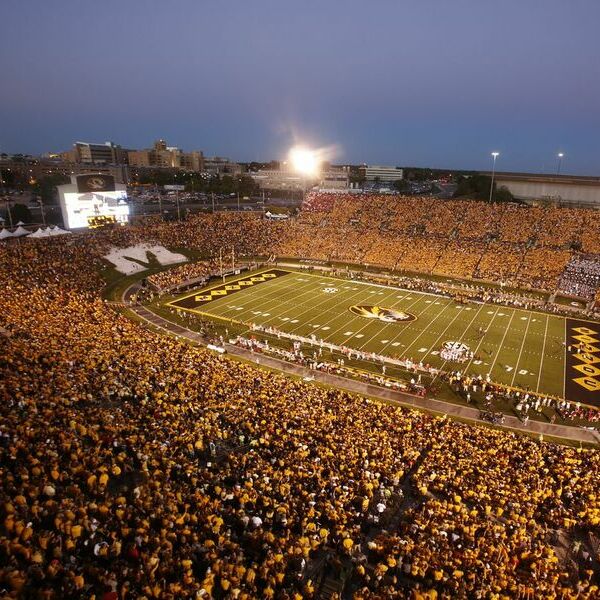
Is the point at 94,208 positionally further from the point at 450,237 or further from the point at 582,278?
the point at 582,278

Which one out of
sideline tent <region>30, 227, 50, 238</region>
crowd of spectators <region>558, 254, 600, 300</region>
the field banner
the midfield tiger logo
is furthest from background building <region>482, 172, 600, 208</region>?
sideline tent <region>30, 227, 50, 238</region>

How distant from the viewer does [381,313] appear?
129 ft

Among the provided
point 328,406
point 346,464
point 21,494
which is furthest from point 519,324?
point 21,494

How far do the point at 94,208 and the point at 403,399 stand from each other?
145 ft

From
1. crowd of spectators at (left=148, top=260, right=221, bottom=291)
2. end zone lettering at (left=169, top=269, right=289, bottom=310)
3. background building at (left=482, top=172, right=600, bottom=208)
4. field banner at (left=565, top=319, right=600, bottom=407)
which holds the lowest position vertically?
field banner at (left=565, top=319, right=600, bottom=407)

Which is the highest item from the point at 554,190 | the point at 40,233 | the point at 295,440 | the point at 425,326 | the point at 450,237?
the point at 554,190

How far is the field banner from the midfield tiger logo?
1193cm

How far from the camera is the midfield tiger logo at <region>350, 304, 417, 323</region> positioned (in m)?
37.9

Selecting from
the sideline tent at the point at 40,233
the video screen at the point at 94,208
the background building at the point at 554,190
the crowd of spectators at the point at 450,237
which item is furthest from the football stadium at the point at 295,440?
the background building at the point at 554,190

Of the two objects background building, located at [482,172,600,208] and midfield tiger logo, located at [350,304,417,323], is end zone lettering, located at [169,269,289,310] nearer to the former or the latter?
midfield tiger logo, located at [350,304,417,323]

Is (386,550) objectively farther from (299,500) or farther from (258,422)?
(258,422)

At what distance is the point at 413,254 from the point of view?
182 ft

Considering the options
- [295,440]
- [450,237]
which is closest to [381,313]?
[295,440]

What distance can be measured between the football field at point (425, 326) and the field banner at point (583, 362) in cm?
6
